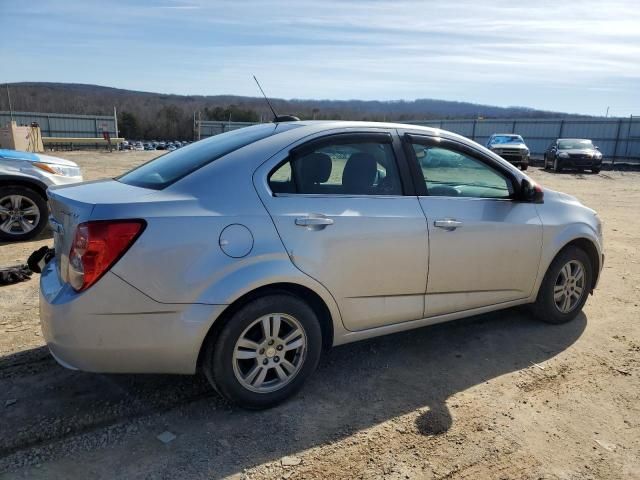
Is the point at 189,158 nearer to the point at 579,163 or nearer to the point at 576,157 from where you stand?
the point at 576,157

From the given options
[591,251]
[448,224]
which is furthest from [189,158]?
[591,251]

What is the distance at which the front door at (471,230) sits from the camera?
3.58m

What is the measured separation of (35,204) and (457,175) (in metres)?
5.63

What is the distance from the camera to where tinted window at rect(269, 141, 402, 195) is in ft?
10.3

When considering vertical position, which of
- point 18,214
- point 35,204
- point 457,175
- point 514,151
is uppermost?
point 457,175

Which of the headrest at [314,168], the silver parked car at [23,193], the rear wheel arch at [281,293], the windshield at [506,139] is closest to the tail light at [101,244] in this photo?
the rear wheel arch at [281,293]

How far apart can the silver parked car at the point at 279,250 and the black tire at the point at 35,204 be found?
4027 millimetres

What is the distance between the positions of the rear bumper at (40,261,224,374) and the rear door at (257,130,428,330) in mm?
697

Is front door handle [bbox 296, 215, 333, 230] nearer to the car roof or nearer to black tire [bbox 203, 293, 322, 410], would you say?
black tire [bbox 203, 293, 322, 410]

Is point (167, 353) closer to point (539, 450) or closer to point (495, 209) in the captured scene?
point (539, 450)

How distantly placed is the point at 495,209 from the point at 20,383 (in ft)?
11.4

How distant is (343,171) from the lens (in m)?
3.45

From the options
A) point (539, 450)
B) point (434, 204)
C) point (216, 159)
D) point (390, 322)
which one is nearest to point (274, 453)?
point (390, 322)

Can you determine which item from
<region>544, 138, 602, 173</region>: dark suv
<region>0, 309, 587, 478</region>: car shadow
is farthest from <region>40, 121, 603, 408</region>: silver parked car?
<region>544, 138, 602, 173</region>: dark suv
